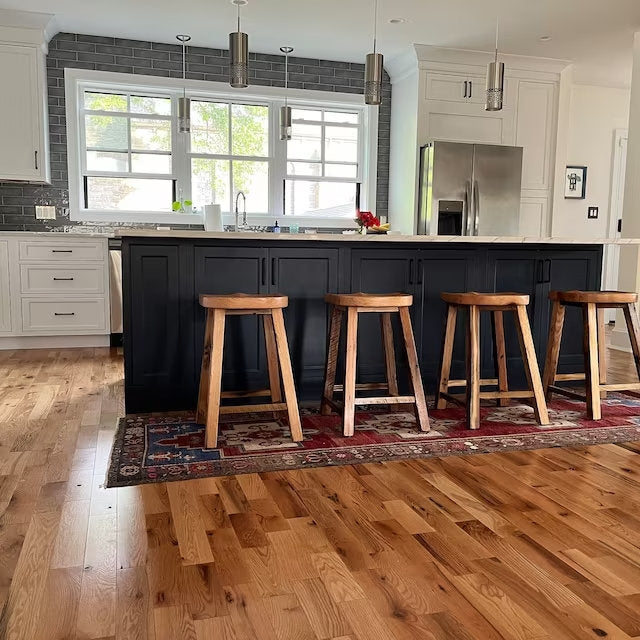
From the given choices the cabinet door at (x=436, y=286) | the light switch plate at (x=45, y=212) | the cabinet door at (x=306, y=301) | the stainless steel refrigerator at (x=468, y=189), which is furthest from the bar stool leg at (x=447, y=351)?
the light switch plate at (x=45, y=212)

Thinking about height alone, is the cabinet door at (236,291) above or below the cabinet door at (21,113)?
below

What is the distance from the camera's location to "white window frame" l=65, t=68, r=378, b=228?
5672 millimetres

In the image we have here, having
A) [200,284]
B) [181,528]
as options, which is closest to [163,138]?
[200,284]

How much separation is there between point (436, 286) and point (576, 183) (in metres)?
4.52

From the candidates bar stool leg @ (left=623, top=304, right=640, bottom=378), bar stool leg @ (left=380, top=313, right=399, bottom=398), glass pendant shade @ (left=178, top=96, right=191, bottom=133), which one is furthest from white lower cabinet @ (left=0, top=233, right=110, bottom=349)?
bar stool leg @ (left=623, top=304, right=640, bottom=378)

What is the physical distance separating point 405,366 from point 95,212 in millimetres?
3624

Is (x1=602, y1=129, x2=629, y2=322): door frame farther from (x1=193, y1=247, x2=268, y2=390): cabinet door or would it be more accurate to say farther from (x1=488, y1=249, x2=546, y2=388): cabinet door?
(x1=193, y1=247, x2=268, y2=390): cabinet door

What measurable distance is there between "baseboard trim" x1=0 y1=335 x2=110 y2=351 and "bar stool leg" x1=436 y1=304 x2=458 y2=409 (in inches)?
129

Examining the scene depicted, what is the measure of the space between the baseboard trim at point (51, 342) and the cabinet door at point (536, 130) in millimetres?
4318

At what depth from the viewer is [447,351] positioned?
3203 millimetres

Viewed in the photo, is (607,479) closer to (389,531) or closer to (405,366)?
(389,531)

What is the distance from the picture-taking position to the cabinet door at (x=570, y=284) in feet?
12.1

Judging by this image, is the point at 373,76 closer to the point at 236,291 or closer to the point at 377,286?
the point at 377,286

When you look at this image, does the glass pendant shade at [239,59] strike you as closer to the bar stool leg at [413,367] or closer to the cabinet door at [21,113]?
the bar stool leg at [413,367]
